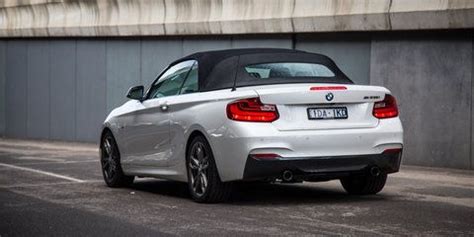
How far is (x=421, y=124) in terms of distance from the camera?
53.9ft

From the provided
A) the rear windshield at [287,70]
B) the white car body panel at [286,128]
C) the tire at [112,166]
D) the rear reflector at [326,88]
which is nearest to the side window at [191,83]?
the white car body panel at [286,128]

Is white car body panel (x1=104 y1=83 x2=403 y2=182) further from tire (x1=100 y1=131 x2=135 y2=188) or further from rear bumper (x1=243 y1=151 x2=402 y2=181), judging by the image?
tire (x1=100 y1=131 x2=135 y2=188)

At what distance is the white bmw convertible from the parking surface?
0.31 m

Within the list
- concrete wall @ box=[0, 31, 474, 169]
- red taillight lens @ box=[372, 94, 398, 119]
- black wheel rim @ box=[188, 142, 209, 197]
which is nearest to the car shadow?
black wheel rim @ box=[188, 142, 209, 197]

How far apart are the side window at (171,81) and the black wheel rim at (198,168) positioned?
1035mm

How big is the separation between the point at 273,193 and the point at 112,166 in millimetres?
2163

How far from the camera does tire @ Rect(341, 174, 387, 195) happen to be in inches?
422

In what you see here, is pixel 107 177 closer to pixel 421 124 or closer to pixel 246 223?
pixel 246 223

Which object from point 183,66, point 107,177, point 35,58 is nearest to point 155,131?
point 183,66

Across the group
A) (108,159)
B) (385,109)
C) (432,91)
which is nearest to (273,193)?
(385,109)

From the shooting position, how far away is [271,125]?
9672 millimetres

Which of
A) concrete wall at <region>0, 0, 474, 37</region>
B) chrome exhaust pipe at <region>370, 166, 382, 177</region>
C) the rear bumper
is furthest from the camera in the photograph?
concrete wall at <region>0, 0, 474, 37</region>

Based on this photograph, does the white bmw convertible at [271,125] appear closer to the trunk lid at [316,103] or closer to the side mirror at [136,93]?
the trunk lid at [316,103]

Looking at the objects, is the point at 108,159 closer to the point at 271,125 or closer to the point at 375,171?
the point at 271,125
